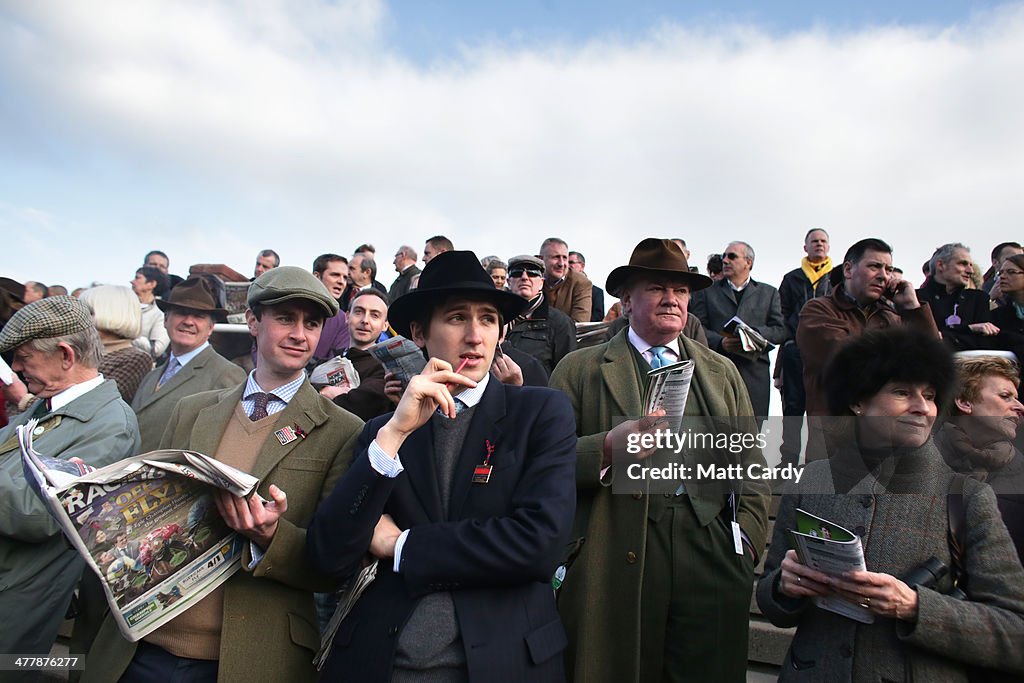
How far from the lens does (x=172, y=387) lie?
449 cm

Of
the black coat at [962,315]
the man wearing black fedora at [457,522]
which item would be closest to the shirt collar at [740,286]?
the black coat at [962,315]

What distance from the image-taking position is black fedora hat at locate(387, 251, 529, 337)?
7.90 feet

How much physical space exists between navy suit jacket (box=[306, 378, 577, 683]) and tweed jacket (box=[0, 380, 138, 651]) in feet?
4.85

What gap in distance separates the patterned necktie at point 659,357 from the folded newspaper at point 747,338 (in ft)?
9.45

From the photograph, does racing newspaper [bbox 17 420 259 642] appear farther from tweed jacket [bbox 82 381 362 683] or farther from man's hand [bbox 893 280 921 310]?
man's hand [bbox 893 280 921 310]

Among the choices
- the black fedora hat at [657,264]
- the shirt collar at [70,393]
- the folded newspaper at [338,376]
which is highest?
the black fedora hat at [657,264]

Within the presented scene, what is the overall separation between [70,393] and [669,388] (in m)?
2.69

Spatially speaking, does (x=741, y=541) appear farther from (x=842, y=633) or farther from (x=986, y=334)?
(x=986, y=334)

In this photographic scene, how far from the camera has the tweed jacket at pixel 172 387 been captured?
430 centimetres

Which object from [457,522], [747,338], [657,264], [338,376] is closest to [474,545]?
[457,522]

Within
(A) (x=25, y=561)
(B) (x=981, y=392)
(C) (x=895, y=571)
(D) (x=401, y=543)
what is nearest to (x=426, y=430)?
(D) (x=401, y=543)

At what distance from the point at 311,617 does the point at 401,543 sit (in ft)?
2.55

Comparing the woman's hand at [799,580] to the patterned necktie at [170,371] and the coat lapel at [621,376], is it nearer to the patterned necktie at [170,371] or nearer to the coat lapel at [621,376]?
the coat lapel at [621,376]

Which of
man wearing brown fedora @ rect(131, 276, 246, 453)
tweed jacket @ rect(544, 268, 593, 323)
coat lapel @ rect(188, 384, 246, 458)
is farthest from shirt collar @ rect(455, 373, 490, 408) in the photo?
tweed jacket @ rect(544, 268, 593, 323)
